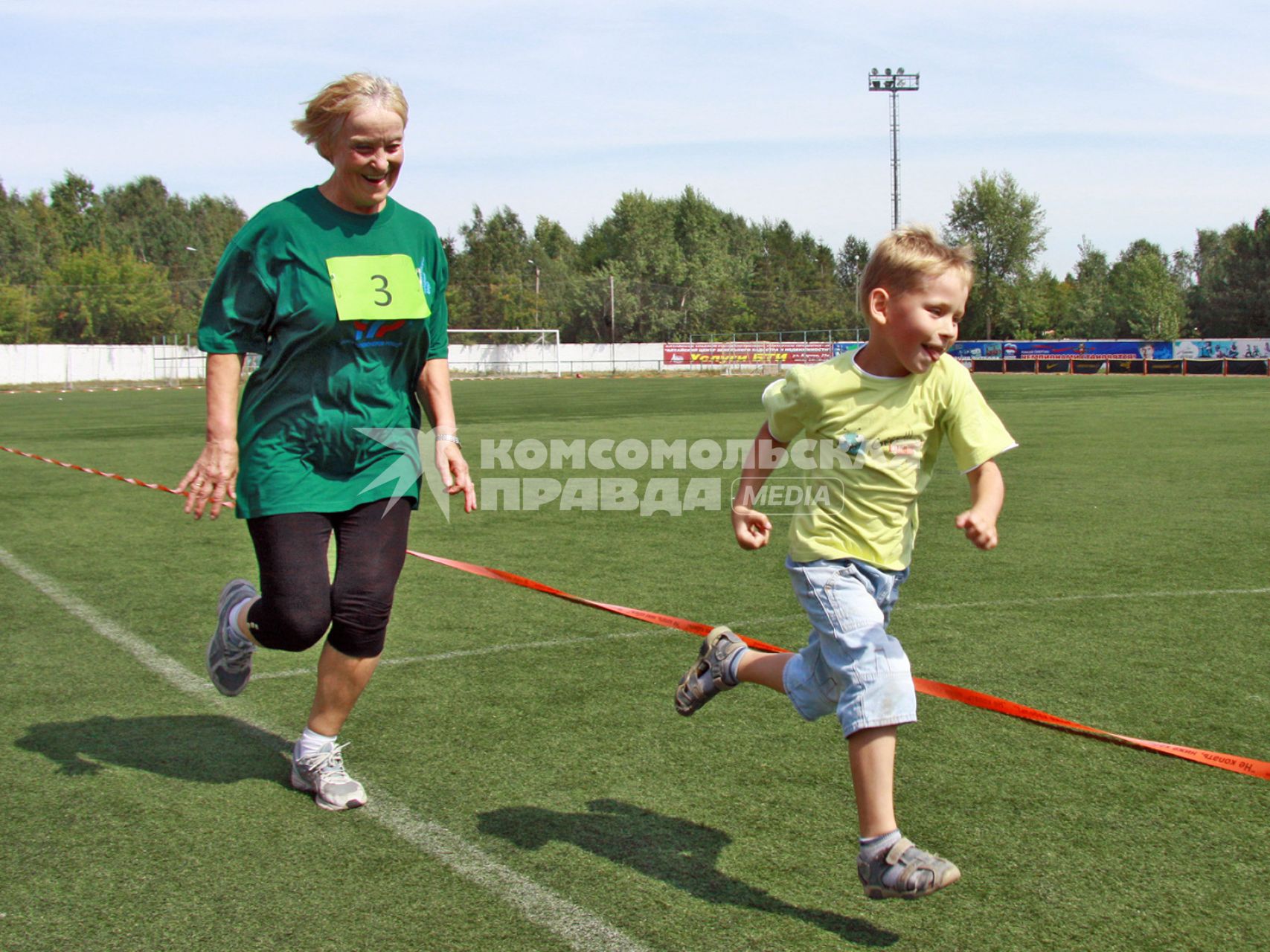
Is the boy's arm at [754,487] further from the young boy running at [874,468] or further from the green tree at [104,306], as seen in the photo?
the green tree at [104,306]

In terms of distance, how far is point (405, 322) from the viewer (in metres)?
3.82

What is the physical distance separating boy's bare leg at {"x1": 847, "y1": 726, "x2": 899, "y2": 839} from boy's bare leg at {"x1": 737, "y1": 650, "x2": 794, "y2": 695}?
17.6 inches

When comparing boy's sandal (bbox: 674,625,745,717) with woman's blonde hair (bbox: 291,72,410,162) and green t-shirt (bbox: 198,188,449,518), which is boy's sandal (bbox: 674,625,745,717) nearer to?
green t-shirt (bbox: 198,188,449,518)

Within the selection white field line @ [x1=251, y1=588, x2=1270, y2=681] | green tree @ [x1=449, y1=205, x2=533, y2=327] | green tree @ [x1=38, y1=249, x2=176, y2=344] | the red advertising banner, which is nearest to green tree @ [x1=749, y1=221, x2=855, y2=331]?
the red advertising banner

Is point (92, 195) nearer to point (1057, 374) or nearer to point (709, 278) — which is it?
point (709, 278)

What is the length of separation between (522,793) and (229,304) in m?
1.75

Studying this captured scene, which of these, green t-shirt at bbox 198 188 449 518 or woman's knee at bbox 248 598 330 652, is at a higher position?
green t-shirt at bbox 198 188 449 518

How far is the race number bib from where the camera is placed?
3686 mm

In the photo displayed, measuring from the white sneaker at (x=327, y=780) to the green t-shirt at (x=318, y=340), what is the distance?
779mm

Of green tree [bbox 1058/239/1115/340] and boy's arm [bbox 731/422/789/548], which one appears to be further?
green tree [bbox 1058/239/1115/340]

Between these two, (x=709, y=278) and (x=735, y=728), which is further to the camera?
(x=709, y=278)

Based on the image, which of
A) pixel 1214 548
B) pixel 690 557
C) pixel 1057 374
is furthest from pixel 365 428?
pixel 1057 374

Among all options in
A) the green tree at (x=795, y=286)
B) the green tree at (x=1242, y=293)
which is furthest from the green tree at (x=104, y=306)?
the green tree at (x=1242, y=293)

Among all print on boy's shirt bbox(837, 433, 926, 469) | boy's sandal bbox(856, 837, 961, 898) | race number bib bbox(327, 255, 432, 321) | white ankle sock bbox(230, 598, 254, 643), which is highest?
→ race number bib bbox(327, 255, 432, 321)
